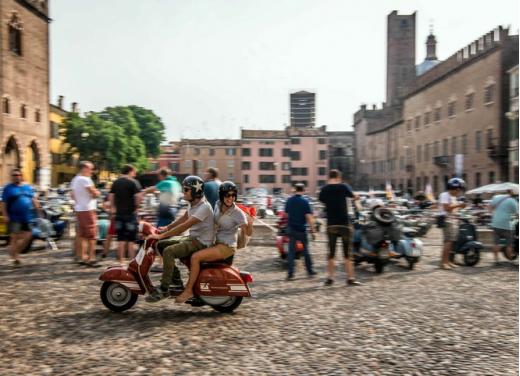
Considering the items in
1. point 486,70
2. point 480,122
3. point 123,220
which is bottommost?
point 123,220

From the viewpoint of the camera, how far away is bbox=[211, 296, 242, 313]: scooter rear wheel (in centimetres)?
701

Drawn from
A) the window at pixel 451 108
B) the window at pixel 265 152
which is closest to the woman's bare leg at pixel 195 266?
the window at pixel 451 108

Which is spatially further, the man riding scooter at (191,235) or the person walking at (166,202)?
the person walking at (166,202)

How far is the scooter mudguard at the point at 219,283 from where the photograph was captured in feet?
22.4

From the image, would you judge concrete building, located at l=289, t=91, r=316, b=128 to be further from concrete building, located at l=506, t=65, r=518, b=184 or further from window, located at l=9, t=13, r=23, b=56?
window, located at l=9, t=13, r=23, b=56

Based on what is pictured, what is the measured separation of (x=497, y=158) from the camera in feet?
131

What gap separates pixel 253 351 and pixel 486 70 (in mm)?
42274

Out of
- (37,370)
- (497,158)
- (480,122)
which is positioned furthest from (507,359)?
(480,122)

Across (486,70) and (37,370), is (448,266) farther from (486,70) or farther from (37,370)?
(486,70)

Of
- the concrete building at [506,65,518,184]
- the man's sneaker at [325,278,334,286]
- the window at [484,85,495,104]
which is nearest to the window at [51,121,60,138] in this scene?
the window at [484,85,495,104]

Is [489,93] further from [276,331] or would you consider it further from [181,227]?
[276,331]

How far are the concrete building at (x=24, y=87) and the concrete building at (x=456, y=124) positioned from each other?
98.4 feet

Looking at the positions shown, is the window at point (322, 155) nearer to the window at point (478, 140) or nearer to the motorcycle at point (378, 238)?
the window at point (478, 140)

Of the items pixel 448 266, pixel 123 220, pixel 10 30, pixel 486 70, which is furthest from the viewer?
pixel 486 70
